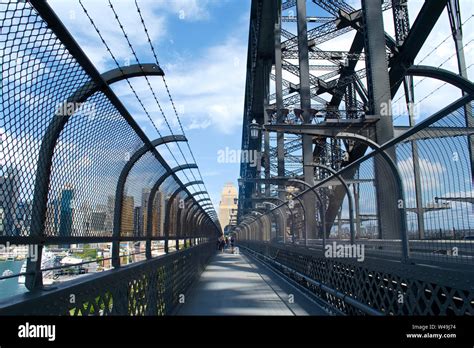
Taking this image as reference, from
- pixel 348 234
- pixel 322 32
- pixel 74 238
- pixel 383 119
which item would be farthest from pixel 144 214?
pixel 322 32

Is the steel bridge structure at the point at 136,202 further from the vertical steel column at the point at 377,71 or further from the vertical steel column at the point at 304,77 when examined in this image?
the vertical steel column at the point at 304,77

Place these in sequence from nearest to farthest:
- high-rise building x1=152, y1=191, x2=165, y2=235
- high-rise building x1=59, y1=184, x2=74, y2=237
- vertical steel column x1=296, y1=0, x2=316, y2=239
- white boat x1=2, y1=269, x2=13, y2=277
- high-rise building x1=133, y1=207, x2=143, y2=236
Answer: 1. white boat x1=2, y1=269, x2=13, y2=277
2. high-rise building x1=59, y1=184, x2=74, y2=237
3. high-rise building x1=133, y1=207, x2=143, y2=236
4. high-rise building x1=152, y1=191, x2=165, y2=235
5. vertical steel column x1=296, y1=0, x2=316, y2=239

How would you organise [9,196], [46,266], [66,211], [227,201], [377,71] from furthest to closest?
[227,201] → [377,71] → [66,211] → [46,266] → [9,196]

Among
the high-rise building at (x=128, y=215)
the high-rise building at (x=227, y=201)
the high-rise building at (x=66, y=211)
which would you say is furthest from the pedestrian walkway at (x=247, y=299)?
the high-rise building at (x=227, y=201)

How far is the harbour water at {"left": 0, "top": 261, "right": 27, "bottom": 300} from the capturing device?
2.41 m

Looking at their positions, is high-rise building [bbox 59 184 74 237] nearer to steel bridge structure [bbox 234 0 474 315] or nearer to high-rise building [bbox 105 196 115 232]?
high-rise building [bbox 105 196 115 232]

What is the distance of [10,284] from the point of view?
2564 millimetres

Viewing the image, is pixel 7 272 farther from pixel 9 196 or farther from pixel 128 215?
pixel 128 215

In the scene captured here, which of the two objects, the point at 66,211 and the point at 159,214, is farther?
the point at 159,214

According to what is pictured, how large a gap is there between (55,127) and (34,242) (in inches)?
32.4

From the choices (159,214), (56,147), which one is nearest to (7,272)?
(56,147)

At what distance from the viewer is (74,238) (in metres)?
3.31

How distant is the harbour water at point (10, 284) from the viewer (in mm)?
2412

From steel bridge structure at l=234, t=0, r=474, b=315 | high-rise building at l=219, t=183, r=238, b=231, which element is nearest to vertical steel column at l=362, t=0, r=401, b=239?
steel bridge structure at l=234, t=0, r=474, b=315
